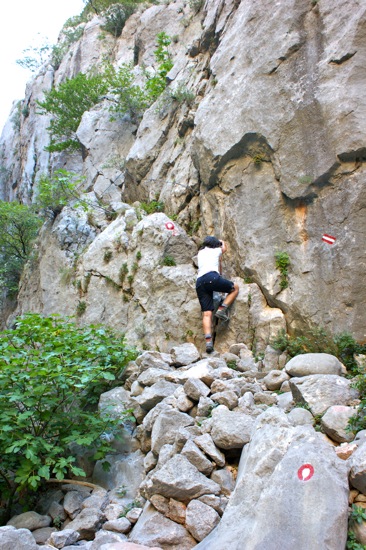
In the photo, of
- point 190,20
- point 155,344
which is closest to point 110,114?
point 190,20

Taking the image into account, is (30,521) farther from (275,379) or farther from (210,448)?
(275,379)

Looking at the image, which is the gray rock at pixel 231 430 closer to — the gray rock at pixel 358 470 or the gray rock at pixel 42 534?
the gray rock at pixel 358 470

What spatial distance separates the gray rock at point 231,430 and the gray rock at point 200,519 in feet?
2.27

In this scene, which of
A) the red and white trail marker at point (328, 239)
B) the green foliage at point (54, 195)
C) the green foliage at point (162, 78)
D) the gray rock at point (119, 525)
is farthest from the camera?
the green foliage at point (162, 78)

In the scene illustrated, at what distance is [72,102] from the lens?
63.3ft

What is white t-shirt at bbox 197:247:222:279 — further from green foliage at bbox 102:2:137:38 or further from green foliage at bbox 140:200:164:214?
green foliage at bbox 102:2:137:38

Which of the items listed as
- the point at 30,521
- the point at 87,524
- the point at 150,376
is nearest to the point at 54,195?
the point at 150,376

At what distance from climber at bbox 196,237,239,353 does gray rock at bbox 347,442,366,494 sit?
177 inches

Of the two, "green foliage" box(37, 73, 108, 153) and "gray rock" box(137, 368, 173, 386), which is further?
"green foliage" box(37, 73, 108, 153)

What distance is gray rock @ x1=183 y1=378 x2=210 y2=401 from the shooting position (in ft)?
18.1

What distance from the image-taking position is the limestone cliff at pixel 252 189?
7.18m

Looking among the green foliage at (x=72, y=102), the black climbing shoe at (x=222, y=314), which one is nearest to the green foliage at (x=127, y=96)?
the green foliage at (x=72, y=102)

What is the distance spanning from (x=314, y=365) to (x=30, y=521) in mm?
3913

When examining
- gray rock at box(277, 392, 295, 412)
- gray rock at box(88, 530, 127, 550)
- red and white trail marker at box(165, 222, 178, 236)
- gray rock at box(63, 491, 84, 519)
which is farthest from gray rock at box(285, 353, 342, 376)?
red and white trail marker at box(165, 222, 178, 236)
